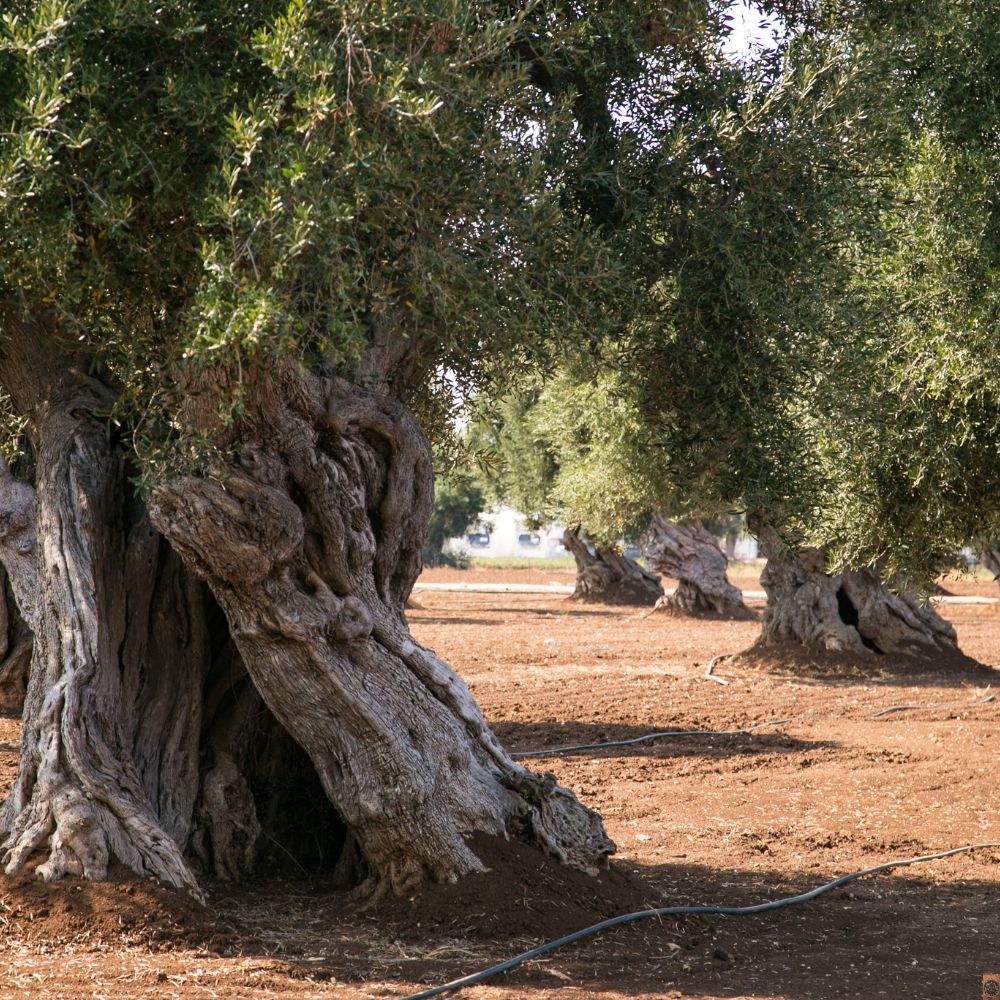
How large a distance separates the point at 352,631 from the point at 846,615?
1331 cm

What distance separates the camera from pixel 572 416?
21188 millimetres

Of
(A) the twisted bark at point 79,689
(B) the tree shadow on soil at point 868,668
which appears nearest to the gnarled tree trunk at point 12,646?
(A) the twisted bark at point 79,689

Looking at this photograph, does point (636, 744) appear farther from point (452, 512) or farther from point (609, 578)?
point (452, 512)

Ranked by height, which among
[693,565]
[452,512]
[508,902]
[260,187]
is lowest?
[508,902]

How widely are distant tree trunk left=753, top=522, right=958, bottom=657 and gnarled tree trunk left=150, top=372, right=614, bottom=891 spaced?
11.5 meters

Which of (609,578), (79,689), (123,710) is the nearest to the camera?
(79,689)

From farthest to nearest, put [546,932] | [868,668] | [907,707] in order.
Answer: [868,668], [907,707], [546,932]

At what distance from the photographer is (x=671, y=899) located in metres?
6.86

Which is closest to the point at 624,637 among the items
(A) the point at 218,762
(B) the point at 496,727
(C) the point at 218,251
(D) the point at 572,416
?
(D) the point at 572,416

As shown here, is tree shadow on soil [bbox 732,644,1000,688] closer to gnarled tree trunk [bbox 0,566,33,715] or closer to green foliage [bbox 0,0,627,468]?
gnarled tree trunk [bbox 0,566,33,715]

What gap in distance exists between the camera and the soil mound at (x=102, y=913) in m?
5.48

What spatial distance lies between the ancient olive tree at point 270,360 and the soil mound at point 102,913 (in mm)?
108

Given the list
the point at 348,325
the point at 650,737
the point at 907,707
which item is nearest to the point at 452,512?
the point at 907,707

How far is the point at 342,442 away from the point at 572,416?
15062mm
